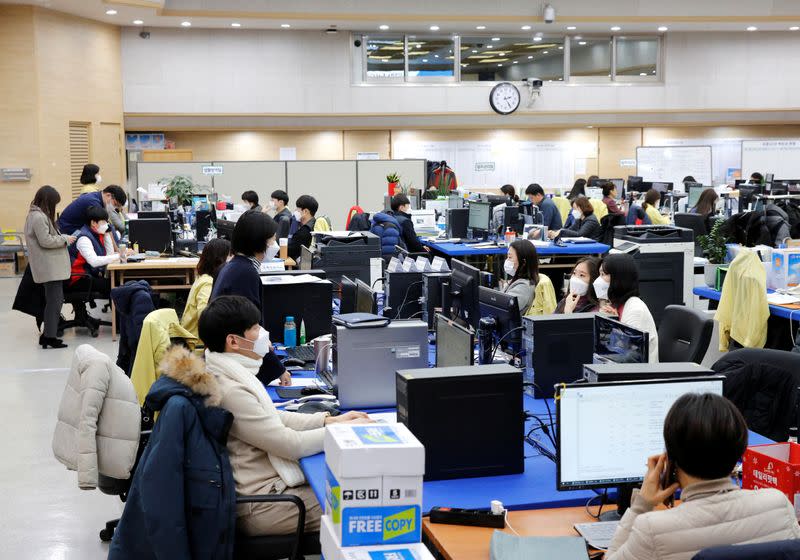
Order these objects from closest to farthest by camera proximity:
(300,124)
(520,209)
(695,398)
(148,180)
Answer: (695,398) → (520,209) → (148,180) → (300,124)

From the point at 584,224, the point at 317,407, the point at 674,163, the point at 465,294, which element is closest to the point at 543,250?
the point at 584,224

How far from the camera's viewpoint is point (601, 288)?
494cm

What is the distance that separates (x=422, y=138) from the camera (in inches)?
706

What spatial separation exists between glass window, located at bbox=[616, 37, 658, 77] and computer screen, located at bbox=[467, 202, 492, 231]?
832cm

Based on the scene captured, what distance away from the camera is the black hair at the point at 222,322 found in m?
3.33

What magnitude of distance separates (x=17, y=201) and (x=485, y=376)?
12188 millimetres

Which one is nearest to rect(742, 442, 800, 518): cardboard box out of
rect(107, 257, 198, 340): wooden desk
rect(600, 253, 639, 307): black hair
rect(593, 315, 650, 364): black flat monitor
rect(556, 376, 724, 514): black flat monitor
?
rect(556, 376, 724, 514): black flat monitor

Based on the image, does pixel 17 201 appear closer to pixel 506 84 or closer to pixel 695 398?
pixel 506 84

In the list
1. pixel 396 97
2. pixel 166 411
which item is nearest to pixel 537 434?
pixel 166 411

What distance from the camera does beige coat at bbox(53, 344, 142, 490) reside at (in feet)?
11.8

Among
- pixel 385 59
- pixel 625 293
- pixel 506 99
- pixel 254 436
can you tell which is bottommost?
pixel 254 436

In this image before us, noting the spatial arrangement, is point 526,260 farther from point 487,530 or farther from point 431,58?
point 431,58

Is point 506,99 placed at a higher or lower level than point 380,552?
higher

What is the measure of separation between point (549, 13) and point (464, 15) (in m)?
1.44
